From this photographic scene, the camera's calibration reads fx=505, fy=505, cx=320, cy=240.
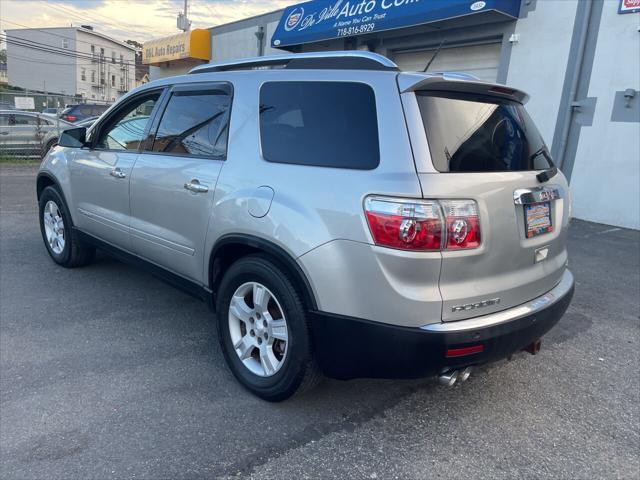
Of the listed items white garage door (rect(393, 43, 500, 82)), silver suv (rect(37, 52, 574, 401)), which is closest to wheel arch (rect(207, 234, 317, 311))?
silver suv (rect(37, 52, 574, 401))

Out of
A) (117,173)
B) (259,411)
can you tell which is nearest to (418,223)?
(259,411)

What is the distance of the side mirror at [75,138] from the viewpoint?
464cm

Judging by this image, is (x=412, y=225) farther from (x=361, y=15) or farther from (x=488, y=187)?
(x=361, y=15)

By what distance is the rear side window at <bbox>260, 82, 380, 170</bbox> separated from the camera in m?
2.51

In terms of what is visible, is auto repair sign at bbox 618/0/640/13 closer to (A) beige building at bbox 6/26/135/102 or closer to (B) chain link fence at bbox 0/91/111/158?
(B) chain link fence at bbox 0/91/111/158

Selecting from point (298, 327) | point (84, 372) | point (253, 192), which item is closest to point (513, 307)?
point (298, 327)

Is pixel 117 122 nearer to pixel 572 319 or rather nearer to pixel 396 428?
pixel 396 428

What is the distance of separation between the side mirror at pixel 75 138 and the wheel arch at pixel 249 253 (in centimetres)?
229

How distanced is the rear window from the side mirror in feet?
11.3

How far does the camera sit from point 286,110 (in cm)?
294

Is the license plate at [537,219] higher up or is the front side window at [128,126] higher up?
the front side window at [128,126]

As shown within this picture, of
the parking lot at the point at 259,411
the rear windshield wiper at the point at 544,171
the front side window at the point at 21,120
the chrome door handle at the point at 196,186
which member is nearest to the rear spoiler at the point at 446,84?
the rear windshield wiper at the point at 544,171

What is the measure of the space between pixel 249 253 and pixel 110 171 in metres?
1.87

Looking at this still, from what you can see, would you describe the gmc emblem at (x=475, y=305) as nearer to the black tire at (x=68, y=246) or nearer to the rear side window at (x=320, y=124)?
the rear side window at (x=320, y=124)
